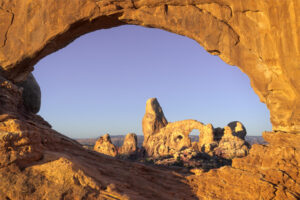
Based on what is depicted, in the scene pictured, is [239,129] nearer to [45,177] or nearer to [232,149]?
[232,149]

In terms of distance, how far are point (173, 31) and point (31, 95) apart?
28.4 feet

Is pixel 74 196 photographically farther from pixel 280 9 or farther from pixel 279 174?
pixel 280 9

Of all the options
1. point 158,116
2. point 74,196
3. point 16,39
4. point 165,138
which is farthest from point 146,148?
point 74,196

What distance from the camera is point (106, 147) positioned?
95.4 ft

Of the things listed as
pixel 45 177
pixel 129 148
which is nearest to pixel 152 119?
pixel 129 148

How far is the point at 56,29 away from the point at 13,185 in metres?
6.89

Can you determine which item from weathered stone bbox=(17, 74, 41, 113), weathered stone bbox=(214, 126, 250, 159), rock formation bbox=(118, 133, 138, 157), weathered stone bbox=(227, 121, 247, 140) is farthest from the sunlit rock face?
weathered stone bbox=(227, 121, 247, 140)

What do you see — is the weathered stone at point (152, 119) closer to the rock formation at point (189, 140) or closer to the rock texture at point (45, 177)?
the rock formation at point (189, 140)

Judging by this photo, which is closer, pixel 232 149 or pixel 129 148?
pixel 232 149

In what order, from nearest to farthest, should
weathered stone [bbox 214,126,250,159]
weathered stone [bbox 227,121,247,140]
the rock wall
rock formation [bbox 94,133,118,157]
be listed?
the rock wall < weathered stone [bbox 214,126,250,159] < rock formation [bbox 94,133,118,157] < weathered stone [bbox 227,121,247,140]

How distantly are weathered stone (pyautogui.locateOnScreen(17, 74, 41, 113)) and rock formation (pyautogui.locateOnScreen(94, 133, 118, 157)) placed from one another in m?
17.1

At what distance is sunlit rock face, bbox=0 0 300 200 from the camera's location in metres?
4.88

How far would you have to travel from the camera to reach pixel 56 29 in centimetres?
928

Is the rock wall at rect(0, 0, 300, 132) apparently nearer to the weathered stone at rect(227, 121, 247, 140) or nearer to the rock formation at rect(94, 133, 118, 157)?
the rock formation at rect(94, 133, 118, 157)
